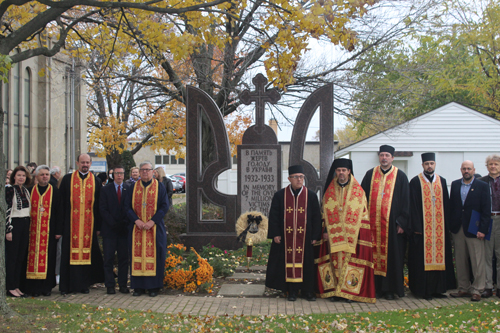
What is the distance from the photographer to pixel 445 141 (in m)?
19.4

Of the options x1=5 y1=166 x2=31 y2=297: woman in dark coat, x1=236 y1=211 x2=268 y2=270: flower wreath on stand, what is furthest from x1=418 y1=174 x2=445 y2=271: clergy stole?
x1=5 y1=166 x2=31 y2=297: woman in dark coat

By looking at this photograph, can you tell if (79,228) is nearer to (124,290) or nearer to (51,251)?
(51,251)

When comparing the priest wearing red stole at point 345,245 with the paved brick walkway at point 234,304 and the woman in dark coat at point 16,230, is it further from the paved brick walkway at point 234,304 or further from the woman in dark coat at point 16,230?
the woman in dark coat at point 16,230

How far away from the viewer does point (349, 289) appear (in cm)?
678

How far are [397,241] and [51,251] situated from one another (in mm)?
5154

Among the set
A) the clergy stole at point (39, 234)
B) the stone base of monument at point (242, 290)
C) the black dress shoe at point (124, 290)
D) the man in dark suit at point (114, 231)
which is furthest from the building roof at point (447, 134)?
the clergy stole at point (39, 234)

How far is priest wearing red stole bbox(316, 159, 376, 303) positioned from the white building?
1273 centimetres

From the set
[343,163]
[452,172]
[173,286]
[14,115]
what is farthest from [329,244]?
[14,115]

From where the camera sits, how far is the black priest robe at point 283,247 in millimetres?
6906

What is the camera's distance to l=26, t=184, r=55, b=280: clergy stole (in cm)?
710

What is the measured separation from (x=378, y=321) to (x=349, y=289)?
1071 mm

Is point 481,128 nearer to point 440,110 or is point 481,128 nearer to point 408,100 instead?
point 440,110

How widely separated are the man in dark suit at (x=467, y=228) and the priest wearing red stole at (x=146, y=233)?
14.2 feet

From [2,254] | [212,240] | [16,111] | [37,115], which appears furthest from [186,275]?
[37,115]
